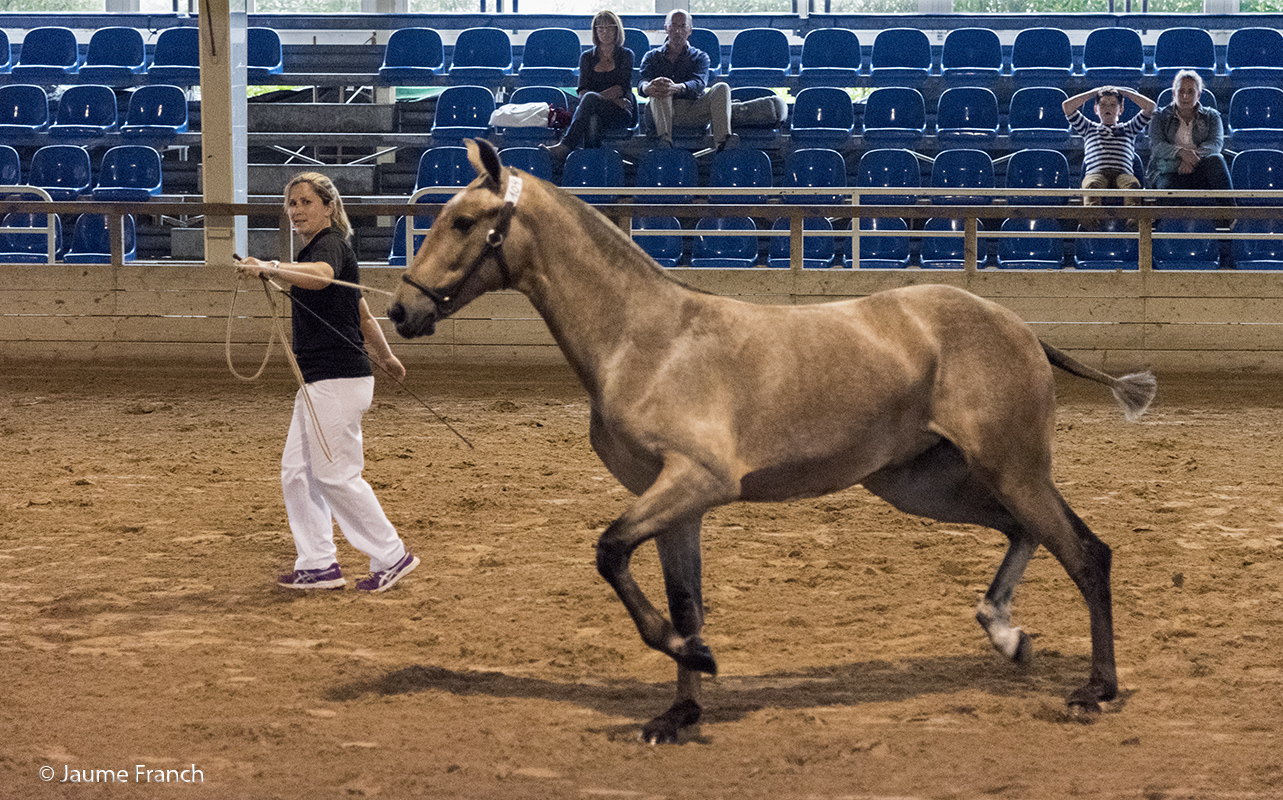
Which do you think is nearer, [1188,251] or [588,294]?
[588,294]

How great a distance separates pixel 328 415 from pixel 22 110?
49.3 feet

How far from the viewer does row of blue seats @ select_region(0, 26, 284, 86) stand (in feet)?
61.1

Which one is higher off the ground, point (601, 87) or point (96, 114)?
point (601, 87)

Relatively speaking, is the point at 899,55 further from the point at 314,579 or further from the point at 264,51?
the point at 314,579

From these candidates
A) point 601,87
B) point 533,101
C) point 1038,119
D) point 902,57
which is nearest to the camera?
point 601,87

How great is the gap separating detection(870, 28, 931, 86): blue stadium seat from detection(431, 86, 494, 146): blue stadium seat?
5.86 metres

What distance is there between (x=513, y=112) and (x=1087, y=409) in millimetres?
8972

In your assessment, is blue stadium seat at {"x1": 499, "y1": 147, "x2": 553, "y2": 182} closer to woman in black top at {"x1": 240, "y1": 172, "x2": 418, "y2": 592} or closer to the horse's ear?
woman in black top at {"x1": 240, "y1": 172, "x2": 418, "y2": 592}

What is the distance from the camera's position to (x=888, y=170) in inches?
606

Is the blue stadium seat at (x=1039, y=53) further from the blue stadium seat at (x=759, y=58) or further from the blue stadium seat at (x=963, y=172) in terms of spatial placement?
the blue stadium seat at (x=759, y=58)

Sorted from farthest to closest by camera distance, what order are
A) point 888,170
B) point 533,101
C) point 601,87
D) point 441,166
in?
point 533,101 → point 441,166 → point 601,87 → point 888,170

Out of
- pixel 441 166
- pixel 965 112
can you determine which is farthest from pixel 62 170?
pixel 965 112

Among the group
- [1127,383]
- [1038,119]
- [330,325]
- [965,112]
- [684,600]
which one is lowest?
[684,600]

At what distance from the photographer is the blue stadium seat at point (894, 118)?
16641 mm
